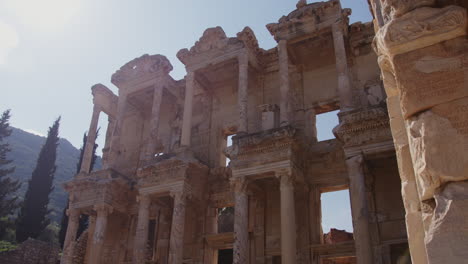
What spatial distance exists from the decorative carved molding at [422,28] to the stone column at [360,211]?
7.43 meters

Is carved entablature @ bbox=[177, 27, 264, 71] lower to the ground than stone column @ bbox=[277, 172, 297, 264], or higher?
higher

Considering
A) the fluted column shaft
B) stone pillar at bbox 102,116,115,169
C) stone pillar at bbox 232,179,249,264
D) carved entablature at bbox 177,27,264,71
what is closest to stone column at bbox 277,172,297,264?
the fluted column shaft

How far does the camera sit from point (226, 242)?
1416cm

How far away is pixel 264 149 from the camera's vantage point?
12.4 m

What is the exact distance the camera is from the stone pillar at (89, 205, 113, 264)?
47.8 ft

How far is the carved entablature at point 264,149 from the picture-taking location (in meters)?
12.1

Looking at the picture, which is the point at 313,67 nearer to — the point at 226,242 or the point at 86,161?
the point at 226,242

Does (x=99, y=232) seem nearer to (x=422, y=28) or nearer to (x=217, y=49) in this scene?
(x=217, y=49)

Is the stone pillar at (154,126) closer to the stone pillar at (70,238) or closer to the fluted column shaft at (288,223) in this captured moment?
the stone pillar at (70,238)

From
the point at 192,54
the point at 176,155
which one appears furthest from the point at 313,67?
the point at 176,155

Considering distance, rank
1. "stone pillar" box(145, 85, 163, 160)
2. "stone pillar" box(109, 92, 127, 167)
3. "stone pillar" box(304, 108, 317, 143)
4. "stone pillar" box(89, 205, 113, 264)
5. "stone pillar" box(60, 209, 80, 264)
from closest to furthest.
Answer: "stone pillar" box(304, 108, 317, 143) → "stone pillar" box(89, 205, 113, 264) → "stone pillar" box(60, 209, 80, 264) → "stone pillar" box(145, 85, 163, 160) → "stone pillar" box(109, 92, 127, 167)

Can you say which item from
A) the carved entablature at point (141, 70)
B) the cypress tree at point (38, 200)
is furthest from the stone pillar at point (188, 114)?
the cypress tree at point (38, 200)

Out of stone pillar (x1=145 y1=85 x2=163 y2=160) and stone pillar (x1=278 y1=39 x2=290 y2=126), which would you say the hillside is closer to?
stone pillar (x1=145 y1=85 x2=163 y2=160)

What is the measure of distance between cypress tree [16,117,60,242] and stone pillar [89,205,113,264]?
1793cm
